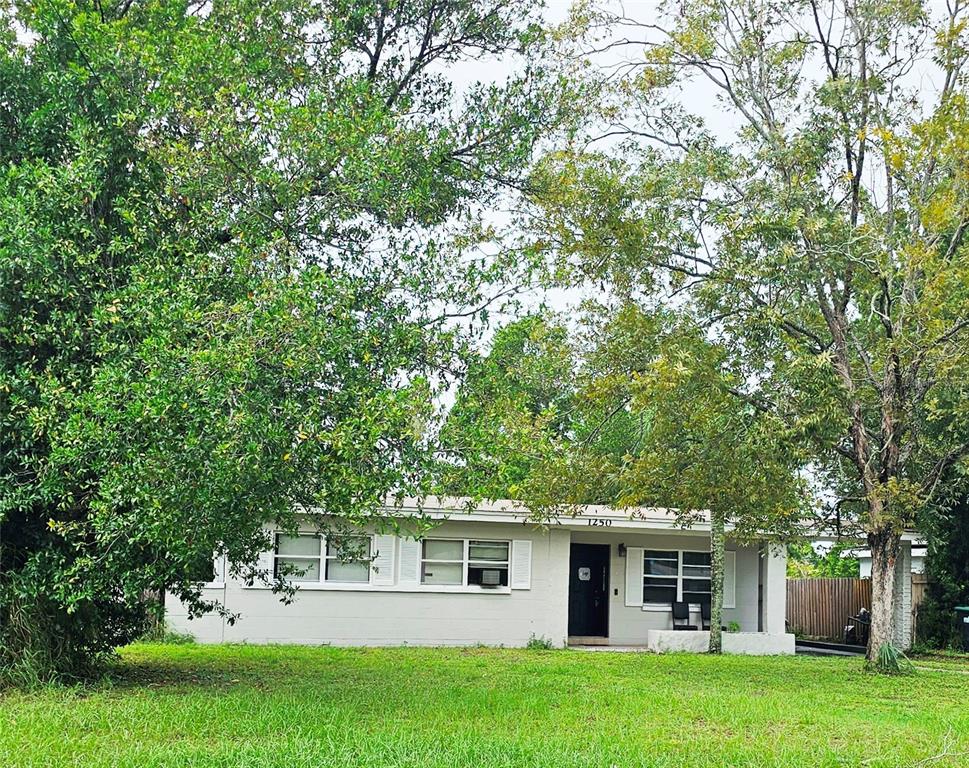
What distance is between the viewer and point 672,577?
2406 cm

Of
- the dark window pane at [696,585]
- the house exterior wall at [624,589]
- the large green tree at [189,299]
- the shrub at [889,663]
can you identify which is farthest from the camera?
the dark window pane at [696,585]

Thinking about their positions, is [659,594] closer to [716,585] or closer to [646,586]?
[646,586]

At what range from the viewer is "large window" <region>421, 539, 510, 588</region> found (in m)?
21.5

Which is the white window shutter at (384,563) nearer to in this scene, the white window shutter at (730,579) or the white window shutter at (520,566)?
the white window shutter at (520,566)

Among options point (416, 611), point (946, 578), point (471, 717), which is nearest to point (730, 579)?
point (946, 578)

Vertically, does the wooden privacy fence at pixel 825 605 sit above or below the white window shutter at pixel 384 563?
below

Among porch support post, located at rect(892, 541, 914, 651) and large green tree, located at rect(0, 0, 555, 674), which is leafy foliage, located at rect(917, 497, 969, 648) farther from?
large green tree, located at rect(0, 0, 555, 674)

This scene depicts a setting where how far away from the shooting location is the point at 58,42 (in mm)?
11812

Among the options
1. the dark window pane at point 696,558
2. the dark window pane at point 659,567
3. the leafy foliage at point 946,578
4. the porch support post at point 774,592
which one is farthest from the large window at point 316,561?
the leafy foliage at point 946,578

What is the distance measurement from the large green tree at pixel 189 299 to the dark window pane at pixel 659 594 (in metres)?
12.9

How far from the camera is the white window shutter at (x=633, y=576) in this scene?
23.8 m

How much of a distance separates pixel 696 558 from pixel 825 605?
5583mm

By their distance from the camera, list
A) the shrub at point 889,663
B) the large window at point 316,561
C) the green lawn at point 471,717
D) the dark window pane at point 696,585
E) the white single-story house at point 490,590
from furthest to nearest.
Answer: the dark window pane at point 696,585 < the large window at point 316,561 < the white single-story house at point 490,590 < the shrub at point 889,663 < the green lawn at point 471,717

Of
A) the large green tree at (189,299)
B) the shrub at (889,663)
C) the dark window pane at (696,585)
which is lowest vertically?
the shrub at (889,663)
